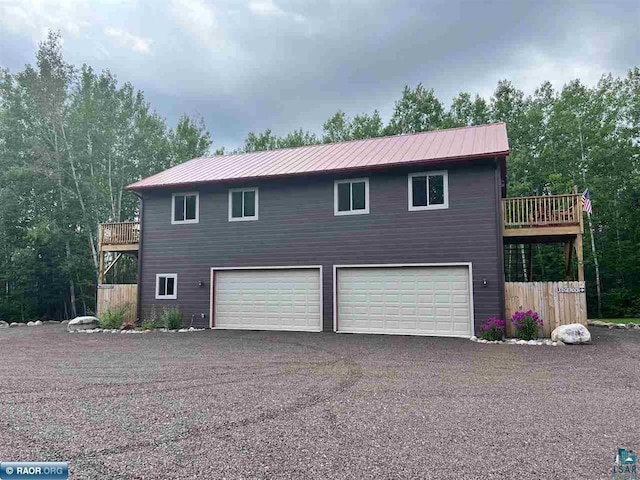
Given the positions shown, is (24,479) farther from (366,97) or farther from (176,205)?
(366,97)

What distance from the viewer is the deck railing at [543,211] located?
436 inches

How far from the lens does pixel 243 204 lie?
45.6 ft

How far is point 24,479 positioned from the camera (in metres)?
2.98

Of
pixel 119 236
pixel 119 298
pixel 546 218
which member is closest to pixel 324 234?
pixel 546 218

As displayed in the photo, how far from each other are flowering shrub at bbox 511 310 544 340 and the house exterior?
484 mm

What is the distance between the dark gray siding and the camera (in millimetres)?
11383

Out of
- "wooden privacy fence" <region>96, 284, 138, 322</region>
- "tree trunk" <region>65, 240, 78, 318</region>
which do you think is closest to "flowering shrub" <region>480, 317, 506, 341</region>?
"wooden privacy fence" <region>96, 284, 138, 322</region>

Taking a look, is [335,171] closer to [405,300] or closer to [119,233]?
[405,300]

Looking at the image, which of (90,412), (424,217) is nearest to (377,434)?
(90,412)

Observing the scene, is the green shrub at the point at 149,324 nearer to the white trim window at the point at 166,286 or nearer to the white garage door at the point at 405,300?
the white trim window at the point at 166,286

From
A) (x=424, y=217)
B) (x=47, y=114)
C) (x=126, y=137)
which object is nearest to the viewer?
(x=424, y=217)

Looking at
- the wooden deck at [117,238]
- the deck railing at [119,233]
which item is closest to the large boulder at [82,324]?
the wooden deck at [117,238]

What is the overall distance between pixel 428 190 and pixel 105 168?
19212mm

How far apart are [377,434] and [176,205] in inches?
486
